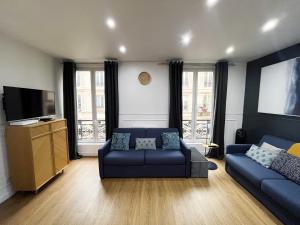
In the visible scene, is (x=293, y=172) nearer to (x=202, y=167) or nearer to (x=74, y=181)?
(x=202, y=167)

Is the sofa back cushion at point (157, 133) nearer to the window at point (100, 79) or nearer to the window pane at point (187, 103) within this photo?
the window pane at point (187, 103)

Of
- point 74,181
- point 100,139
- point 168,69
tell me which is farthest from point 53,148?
point 168,69

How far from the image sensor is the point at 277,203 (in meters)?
1.94

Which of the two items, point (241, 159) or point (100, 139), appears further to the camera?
point (100, 139)

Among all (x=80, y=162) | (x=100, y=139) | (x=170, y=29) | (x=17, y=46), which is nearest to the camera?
(x=170, y=29)

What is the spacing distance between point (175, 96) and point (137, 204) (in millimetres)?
2565

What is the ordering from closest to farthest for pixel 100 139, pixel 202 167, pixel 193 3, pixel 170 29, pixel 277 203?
pixel 193 3
pixel 277 203
pixel 170 29
pixel 202 167
pixel 100 139

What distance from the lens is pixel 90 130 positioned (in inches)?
167

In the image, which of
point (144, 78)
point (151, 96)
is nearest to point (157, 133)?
point (151, 96)

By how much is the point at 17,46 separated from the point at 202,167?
13.4 ft

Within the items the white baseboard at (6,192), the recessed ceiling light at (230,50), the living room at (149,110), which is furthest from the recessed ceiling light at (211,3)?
the white baseboard at (6,192)

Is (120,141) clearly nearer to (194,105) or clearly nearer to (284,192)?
(194,105)

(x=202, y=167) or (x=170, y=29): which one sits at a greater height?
(x=170, y=29)

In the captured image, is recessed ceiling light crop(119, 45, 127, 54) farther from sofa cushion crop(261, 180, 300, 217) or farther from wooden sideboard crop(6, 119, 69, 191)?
sofa cushion crop(261, 180, 300, 217)
